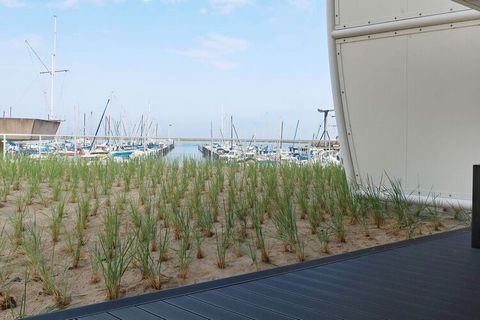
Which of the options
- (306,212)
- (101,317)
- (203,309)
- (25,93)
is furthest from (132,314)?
(25,93)

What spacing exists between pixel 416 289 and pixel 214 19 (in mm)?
12789

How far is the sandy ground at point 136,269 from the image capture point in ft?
8.04

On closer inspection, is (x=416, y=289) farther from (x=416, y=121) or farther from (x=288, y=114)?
(x=288, y=114)

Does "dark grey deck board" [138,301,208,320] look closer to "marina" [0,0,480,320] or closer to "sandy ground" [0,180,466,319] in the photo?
"marina" [0,0,480,320]

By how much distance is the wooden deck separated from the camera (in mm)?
1632

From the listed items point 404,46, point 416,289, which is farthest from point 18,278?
point 404,46

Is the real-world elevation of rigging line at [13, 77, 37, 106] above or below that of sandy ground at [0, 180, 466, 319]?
above

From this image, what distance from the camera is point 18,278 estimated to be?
105 inches

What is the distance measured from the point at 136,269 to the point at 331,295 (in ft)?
4.47

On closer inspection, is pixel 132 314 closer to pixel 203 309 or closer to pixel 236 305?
pixel 203 309

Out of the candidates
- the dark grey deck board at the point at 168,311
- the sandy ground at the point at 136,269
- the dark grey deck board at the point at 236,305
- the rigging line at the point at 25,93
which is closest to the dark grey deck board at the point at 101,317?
the dark grey deck board at the point at 168,311

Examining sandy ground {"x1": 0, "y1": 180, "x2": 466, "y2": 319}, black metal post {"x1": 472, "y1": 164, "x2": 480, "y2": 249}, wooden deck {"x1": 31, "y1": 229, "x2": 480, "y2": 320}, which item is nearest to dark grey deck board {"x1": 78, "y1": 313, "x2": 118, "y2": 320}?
wooden deck {"x1": 31, "y1": 229, "x2": 480, "y2": 320}

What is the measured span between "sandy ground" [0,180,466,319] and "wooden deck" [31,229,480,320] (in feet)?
2.14

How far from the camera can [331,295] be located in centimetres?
185
